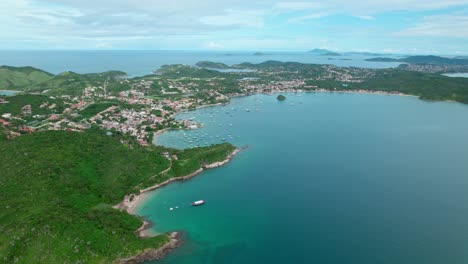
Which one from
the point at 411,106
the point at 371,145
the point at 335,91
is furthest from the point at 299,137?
the point at 335,91

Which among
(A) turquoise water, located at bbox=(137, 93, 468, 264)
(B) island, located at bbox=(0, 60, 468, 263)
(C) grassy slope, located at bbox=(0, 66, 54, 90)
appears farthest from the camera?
(C) grassy slope, located at bbox=(0, 66, 54, 90)

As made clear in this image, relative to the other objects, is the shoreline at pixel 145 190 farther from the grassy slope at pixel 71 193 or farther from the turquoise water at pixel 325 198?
the turquoise water at pixel 325 198

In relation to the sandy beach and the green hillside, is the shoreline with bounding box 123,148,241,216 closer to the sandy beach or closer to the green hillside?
the sandy beach

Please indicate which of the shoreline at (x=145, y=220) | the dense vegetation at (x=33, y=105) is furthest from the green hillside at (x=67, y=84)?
the shoreline at (x=145, y=220)

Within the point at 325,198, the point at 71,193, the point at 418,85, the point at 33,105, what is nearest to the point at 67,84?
the point at 33,105

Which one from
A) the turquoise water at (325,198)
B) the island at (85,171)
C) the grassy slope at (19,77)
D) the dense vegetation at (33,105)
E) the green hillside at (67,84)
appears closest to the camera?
the island at (85,171)

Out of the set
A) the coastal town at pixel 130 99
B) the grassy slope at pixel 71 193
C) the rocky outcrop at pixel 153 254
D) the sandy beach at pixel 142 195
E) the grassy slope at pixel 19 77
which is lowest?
the rocky outcrop at pixel 153 254

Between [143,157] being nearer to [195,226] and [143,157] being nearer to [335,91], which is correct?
[195,226]

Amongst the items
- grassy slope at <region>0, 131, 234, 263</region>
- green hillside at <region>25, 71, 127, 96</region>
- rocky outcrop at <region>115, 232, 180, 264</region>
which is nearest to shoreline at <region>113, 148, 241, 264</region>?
rocky outcrop at <region>115, 232, 180, 264</region>
